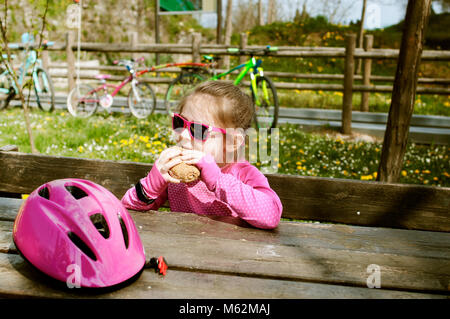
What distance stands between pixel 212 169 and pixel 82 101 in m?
6.54

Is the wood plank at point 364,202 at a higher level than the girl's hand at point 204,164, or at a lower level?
lower

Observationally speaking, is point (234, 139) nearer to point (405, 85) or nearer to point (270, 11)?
point (405, 85)

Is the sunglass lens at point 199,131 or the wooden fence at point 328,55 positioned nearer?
the sunglass lens at point 199,131

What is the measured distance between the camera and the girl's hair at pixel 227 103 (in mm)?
1647

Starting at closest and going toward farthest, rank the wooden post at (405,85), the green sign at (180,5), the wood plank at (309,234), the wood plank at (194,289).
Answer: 1. the wood plank at (194,289)
2. the wood plank at (309,234)
3. the wooden post at (405,85)
4. the green sign at (180,5)

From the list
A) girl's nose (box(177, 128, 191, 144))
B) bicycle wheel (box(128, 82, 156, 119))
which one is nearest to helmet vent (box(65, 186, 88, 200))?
girl's nose (box(177, 128, 191, 144))

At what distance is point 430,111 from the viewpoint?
27.5 ft

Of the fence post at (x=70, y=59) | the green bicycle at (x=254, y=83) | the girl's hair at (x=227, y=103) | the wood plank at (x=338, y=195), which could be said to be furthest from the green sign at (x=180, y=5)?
the girl's hair at (x=227, y=103)

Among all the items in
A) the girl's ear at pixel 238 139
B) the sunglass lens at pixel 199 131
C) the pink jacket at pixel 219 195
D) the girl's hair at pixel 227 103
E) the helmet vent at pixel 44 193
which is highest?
the girl's hair at pixel 227 103

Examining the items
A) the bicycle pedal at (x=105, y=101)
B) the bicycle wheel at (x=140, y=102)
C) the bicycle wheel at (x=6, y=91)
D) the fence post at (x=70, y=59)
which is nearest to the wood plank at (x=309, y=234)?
the bicycle wheel at (x=140, y=102)

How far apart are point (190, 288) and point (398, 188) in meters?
1.09

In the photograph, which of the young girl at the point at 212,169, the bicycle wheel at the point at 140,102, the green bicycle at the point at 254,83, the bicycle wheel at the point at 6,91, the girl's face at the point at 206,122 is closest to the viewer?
the young girl at the point at 212,169

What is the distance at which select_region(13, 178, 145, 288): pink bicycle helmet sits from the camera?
1009 millimetres

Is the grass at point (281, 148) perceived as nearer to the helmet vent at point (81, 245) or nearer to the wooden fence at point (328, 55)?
the wooden fence at point (328, 55)
